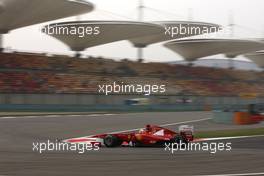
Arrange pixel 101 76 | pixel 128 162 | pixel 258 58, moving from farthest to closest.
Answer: pixel 258 58 → pixel 101 76 → pixel 128 162

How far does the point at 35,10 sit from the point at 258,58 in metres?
56.5

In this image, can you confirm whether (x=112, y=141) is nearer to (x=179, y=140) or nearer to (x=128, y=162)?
(x=179, y=140)

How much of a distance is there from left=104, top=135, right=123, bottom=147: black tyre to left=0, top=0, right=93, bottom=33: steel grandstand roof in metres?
35.6

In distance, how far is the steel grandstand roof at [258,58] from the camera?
94.7 metres

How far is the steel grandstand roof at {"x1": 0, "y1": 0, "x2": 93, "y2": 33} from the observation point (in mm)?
49188

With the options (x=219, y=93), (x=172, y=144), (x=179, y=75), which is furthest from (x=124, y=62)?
(x=172, y=144)

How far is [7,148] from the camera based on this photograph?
1418cm

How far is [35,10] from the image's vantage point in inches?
2020

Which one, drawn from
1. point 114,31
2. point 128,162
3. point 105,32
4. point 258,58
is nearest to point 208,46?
point 114,31

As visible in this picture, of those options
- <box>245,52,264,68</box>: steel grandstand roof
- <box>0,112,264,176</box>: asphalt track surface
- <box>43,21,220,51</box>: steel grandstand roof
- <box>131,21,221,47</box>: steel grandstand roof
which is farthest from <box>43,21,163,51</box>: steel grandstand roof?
<box>0,112,264,176</box>: asphalt track surface

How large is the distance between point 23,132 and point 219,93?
49989 millimetres

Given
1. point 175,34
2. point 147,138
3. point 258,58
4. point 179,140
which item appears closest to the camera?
point 179,140

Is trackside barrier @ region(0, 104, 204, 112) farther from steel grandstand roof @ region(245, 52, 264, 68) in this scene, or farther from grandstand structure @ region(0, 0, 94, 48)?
steel grandstand roof @ region(245, 52, 264, 68)

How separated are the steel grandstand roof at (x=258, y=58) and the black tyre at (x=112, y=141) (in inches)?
3269
